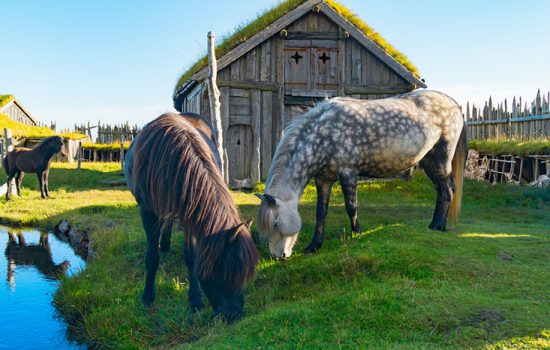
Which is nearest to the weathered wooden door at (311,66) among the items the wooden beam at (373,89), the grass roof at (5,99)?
the wooden beam at (373,89)

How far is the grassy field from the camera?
4238 mm

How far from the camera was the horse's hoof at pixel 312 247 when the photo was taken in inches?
281

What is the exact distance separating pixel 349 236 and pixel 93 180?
46.3 ft

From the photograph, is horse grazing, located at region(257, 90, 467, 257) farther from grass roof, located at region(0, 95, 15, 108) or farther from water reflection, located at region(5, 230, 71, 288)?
grass roof, located at region(0, 95, 15, 108)

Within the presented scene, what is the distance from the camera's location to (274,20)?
1510cm

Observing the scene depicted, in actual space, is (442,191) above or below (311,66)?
below

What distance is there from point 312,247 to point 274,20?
32.4 feet

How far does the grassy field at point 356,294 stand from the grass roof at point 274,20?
7.13 m

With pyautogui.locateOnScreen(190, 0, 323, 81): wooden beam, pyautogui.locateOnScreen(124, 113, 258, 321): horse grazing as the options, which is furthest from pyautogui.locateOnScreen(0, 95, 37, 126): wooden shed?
pyautogui.locateOnScreen(124, 113, 258, 321): horse grazing

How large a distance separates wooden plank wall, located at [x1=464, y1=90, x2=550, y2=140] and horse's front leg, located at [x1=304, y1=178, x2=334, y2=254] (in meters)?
13.1

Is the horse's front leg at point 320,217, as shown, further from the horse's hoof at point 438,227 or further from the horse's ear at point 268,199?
the horse's hoof at point 438,227

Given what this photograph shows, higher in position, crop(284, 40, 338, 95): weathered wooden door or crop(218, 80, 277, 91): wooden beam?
crop(284, 40, 338, 95): weathered wooden door

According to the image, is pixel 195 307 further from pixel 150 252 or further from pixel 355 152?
pixel 355 152

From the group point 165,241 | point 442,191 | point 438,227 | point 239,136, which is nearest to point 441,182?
point 442,191
